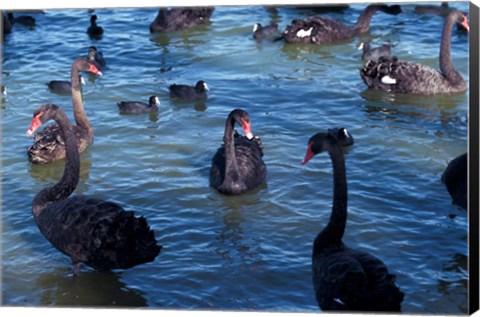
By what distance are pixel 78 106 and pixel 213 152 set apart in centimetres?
148

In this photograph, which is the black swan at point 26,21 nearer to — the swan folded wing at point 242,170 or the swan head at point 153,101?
the swan head at point 153,101

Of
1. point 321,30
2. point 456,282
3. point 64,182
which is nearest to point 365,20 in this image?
point 321,30

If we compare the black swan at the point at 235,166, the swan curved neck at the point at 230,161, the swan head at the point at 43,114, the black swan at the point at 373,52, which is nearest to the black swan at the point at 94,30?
the black swan at the point at 373,52

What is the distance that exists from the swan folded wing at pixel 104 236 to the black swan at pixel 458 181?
2135mm

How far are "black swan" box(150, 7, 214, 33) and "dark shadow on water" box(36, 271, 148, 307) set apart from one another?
5.36 metres

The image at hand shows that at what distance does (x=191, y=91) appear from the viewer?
32.4 feet

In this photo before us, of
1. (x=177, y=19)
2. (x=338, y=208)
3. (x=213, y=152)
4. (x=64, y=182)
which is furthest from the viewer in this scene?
(x=177, y=19)

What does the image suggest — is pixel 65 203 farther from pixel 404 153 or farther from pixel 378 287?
pixel 404 153

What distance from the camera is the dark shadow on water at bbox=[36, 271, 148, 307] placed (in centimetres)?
648

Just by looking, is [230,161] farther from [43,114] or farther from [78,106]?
[78,106]

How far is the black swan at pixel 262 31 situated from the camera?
11.2m

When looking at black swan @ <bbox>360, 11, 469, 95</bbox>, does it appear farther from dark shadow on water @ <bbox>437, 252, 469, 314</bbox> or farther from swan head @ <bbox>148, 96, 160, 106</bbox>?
dark shadow on water @ <bbox>437, 252, 469, 314</bbox>

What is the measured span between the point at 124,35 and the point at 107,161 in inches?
134

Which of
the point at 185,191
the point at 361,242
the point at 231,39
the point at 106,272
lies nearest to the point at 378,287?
the point at 361,242
